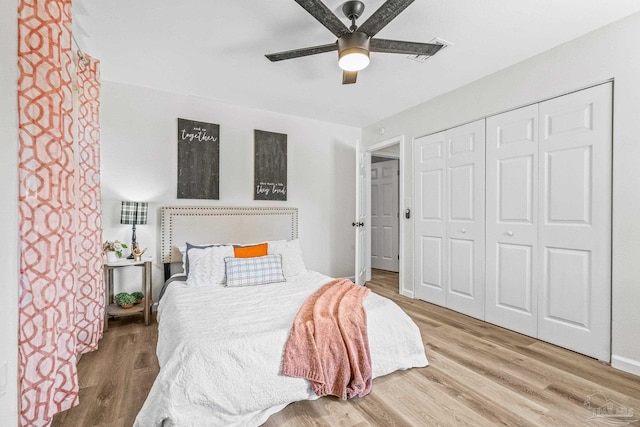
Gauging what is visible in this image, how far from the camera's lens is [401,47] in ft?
6.50

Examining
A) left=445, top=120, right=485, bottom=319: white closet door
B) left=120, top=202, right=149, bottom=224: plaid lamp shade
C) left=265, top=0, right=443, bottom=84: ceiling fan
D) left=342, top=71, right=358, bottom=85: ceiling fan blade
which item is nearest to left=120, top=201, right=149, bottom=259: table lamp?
left=120, top=202, right=149, bottom=224: plaid lamp shade

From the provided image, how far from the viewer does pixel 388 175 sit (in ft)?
19.5

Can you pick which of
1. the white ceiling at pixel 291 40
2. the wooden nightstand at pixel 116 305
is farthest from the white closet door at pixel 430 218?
the wooden nightstand at pixel 116 305

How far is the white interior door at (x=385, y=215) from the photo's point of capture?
19.0 feet

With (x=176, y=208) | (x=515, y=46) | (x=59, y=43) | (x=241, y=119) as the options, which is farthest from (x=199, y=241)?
(x=515, y=46)

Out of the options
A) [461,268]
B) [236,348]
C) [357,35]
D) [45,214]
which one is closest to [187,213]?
[45,214]

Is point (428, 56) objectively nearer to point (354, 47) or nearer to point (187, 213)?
point (354, 47)

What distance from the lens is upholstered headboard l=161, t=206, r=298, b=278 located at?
10.9 feet

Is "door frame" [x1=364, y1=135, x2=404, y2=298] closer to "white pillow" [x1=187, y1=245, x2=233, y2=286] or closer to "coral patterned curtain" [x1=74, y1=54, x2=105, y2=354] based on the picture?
"white pillow" [x1=187, y1=245, x2=233, y2=286]

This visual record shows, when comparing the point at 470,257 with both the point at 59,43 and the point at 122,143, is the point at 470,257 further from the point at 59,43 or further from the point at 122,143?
the point at 122,143

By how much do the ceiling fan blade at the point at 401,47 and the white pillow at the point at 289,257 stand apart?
212 centimetres

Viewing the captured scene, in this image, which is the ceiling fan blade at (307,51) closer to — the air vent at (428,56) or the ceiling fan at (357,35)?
the ceiling fan at (357,35)

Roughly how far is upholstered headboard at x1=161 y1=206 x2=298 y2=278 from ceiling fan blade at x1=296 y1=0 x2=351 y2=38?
2.51 metres

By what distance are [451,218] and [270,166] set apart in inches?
96.4
